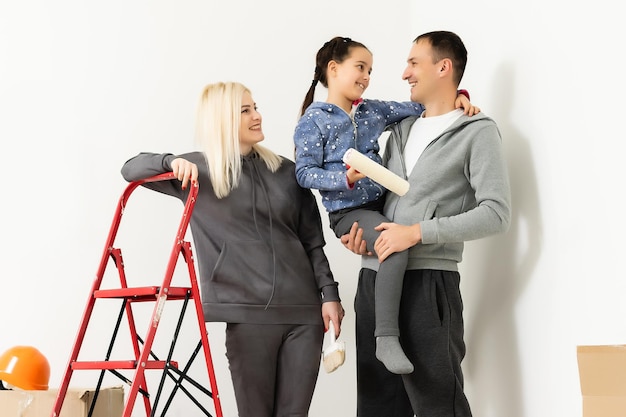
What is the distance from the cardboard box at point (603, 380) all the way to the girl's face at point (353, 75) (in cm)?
124

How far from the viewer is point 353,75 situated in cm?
232

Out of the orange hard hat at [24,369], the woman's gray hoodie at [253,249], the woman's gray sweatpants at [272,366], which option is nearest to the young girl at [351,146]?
the woman's gray hoodie at [253,249]

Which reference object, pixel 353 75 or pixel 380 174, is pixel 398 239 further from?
pixel 353 75

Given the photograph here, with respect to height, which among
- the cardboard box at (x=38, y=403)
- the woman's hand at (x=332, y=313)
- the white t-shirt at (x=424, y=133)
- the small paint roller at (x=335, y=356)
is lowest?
the cardboard box at (x=38, y=403)

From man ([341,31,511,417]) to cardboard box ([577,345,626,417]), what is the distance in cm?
73

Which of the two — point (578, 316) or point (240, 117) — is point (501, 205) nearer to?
point (578, 316)

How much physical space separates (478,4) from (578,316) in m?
1.21

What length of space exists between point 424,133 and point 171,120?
1.31 metres

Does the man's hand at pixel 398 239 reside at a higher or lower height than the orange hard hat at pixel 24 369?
higher

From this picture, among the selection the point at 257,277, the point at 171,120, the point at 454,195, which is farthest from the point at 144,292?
the point at 171,120

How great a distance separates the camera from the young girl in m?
2.01

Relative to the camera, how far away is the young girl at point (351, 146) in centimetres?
201

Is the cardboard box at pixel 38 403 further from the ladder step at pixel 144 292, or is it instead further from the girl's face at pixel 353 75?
the girl's face at pixel 353 75

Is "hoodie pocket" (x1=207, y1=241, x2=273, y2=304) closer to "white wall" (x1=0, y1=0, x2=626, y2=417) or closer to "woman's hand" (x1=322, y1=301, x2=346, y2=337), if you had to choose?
"woman's hand" (x1=322, y1=301, x2=346, y2=337)
